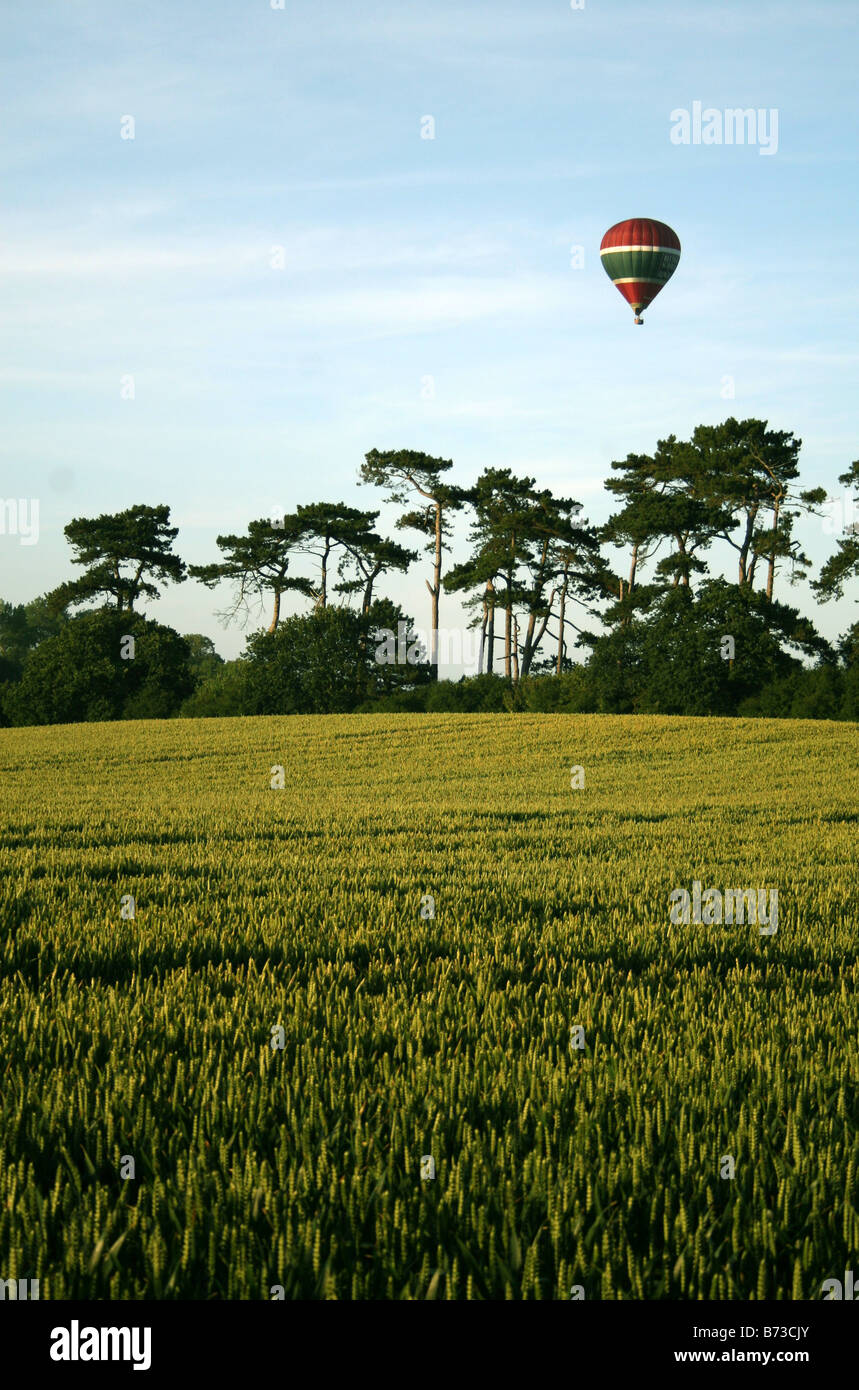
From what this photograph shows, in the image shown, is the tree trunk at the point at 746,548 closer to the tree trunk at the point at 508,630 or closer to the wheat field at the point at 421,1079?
→ the tree trunk at the point at 508,630

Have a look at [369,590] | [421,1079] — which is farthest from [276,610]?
[421,1079]

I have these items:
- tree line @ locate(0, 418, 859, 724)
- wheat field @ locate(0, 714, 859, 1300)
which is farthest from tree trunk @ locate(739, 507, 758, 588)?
wheat field @ locate(0, 714, 859, 1300)

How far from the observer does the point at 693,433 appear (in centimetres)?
5788

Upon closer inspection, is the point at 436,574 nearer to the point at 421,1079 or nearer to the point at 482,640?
the point at 482,640

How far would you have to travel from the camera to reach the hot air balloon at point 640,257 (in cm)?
3372

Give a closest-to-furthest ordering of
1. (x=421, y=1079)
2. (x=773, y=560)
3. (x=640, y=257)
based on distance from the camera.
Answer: (x=421, y=1079), (x=640, y=257), (x=773, y=560)

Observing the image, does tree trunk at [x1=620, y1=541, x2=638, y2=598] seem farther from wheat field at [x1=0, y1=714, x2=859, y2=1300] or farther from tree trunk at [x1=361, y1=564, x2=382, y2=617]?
wheat field at [x1=0, y1=714, x2=859, y2=1300]

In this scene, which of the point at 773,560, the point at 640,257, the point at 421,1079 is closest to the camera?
the point at 421,1079

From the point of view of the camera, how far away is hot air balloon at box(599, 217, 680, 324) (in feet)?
111

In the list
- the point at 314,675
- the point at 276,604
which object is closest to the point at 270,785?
the point at 314,675

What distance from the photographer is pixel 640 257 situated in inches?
1330
